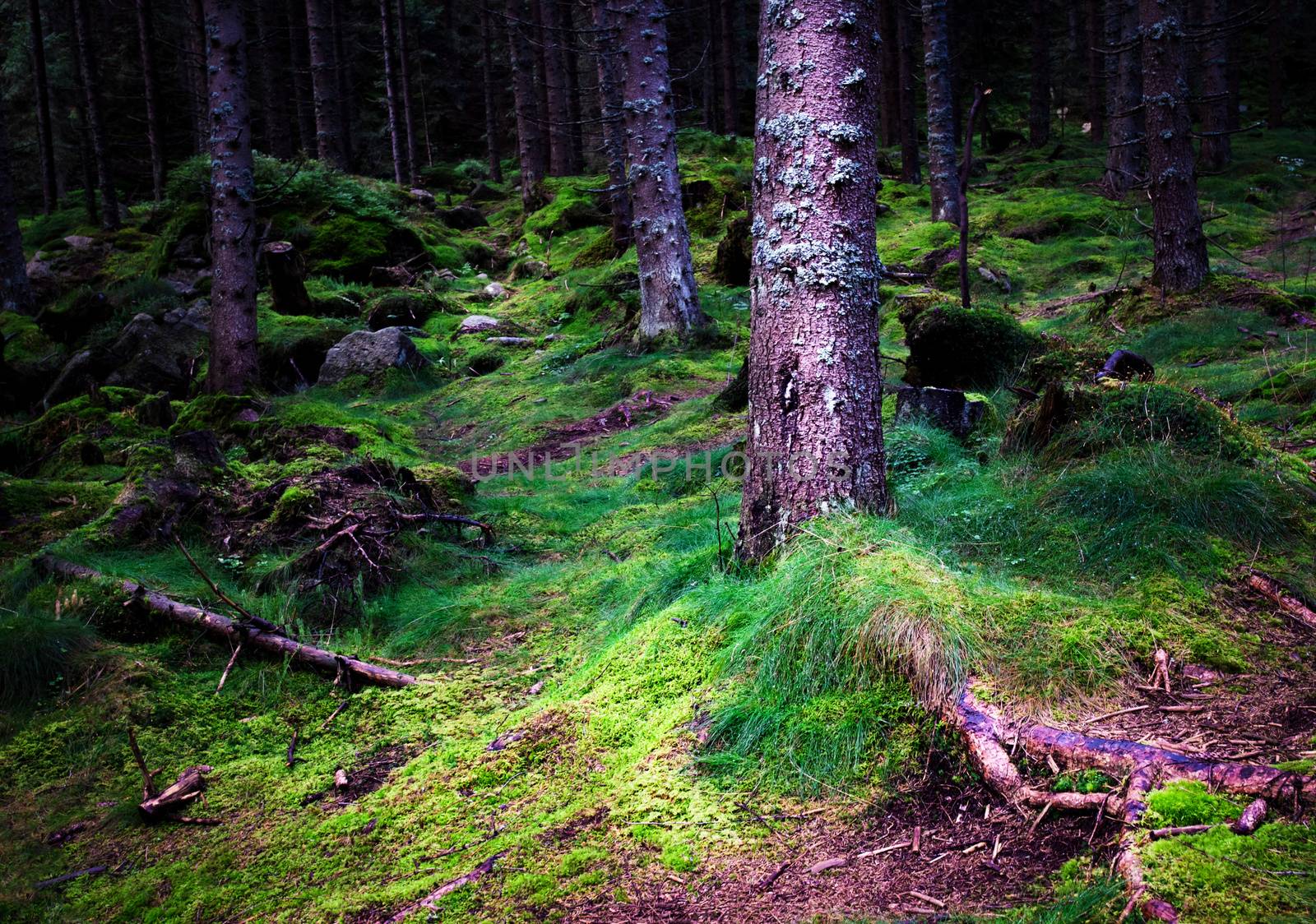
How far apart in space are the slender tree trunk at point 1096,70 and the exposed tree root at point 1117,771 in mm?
25439

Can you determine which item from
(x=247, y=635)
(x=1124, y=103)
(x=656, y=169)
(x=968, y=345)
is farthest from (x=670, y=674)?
(x=1124, y=103)

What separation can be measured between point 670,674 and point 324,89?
67.4ft

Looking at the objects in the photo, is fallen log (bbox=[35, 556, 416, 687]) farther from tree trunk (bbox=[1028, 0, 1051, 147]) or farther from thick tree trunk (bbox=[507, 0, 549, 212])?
tree trunk (bbox=[1028, 0, 1051, 147])

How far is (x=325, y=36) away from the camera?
1961cm

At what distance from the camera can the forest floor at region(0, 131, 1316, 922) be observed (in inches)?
91.8

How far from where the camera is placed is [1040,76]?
938 inches

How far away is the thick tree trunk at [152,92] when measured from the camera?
1898 cm

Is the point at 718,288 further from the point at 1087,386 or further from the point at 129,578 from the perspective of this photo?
the point at 129,578

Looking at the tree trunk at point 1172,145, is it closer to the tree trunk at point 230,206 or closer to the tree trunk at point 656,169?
the tree trunk at point 656,169

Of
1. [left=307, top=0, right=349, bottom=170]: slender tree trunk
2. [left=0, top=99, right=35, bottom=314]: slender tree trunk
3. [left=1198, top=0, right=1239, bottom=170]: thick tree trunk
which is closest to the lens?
[left=0, top=99, right=35, bottom=314]: slender tree trunk

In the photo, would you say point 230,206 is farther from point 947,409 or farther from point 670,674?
point 670,674

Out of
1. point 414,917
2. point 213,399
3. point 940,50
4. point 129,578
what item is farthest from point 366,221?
point 414,917

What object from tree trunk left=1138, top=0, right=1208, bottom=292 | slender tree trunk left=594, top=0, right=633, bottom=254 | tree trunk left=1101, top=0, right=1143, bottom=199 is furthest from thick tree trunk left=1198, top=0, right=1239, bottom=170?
slender tree trunk left=594, top=0, right=633, bottom=254

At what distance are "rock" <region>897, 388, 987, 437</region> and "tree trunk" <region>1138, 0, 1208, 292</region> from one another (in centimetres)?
468
